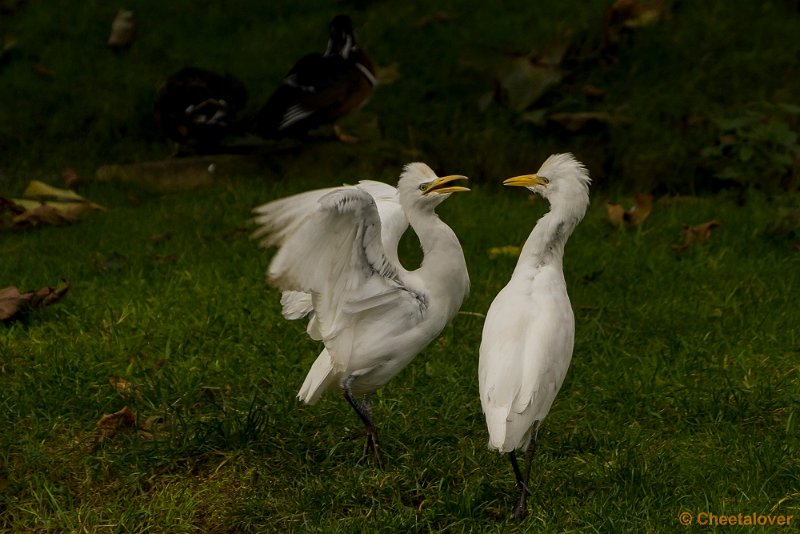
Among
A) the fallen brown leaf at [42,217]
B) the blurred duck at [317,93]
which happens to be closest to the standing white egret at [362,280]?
the fallen brown leaf at [42,217]

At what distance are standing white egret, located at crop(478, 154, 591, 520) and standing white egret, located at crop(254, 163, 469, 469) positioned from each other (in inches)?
Answer: 10.9

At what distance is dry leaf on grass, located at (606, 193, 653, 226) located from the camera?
6.42 metres

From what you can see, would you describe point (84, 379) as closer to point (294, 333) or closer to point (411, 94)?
point (294, 333)

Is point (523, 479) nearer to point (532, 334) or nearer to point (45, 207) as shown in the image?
point (532, 334)

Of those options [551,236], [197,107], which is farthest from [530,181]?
[197,107]

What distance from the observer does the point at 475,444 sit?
4.22m

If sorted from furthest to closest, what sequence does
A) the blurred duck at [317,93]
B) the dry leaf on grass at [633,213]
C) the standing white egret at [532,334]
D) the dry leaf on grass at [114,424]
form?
the blurred duck at [317,93], the dry leaf on grass at [633,213], the dry leaf on grass at [114,424], the standing white egret at [532,334]

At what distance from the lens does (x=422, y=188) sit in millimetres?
4117

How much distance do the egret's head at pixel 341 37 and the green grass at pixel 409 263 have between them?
2.13ft

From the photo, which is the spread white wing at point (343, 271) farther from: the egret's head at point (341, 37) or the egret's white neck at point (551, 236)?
the egret's head at point (341, 37)

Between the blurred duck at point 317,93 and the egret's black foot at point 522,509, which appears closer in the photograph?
the egret's black foot at point 522,509

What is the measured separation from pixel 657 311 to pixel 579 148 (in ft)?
7.55

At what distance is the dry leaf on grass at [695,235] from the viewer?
6.19 metres

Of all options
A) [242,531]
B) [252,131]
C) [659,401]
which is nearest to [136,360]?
[242,531]
